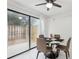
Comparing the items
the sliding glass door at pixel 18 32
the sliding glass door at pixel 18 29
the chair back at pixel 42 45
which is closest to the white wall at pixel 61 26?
the sliding glass door at pixel 18 32

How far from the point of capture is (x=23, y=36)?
5.41 m

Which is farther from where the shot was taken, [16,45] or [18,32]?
[18,32]

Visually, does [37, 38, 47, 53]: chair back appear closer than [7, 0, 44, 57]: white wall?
Yes

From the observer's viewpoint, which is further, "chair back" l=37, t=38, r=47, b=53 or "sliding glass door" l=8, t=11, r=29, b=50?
"sliding glass door" l=8, t=11, r=29, b=50

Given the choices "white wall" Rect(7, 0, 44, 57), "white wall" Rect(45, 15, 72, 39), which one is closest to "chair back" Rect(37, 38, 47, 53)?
"white wall" Rect(7, 0, 44, 57)

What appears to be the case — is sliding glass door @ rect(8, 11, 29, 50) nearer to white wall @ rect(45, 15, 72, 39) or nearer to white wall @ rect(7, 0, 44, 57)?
white wall @ rect(7, 0, 44, 57)

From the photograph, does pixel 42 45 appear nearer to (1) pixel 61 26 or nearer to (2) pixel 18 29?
(2) pixel 18 29

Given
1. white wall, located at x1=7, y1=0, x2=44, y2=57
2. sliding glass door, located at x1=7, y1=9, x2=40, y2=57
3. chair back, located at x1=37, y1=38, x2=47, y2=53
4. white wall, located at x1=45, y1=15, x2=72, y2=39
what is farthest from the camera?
white wall, located at x1=45, y1=15, x2=72, y2=39

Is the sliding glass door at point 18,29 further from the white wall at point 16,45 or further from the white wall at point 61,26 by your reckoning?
the white wall at point 61,26

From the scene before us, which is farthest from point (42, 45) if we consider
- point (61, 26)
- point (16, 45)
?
point (61, 26)

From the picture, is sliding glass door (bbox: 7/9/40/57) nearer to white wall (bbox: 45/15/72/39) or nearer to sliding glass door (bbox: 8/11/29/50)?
sliding glass door (bbox: 8/11/29/50)

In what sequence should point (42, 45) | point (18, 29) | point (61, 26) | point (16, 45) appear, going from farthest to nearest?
point (61, 26)
point (18, 29)
point (16, 45)
point (42, 45)

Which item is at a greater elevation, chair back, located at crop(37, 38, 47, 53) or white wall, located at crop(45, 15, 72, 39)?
white wall, located at crop(45, 15, 72, 39)

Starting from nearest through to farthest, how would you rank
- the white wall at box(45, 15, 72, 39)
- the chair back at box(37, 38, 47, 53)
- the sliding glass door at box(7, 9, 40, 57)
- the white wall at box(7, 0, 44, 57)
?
the chair back at box(37, 38, 47, 53) < the white wall at box(7, 0, 44, 57) < the sliding glass door at box(7, 9, 40, 57) < the white wall at box(45, 15, 72, 39)
